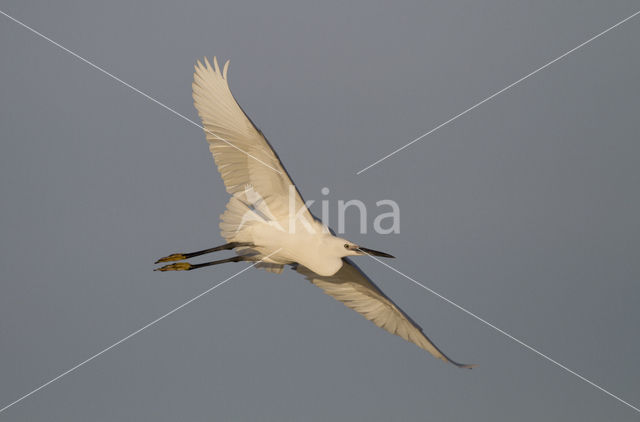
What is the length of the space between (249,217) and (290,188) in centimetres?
106

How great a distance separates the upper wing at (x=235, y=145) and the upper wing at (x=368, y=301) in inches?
79.7

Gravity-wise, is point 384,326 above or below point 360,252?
below

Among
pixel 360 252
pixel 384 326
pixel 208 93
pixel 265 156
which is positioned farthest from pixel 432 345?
pixel 208 93

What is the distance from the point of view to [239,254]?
44.6 feet

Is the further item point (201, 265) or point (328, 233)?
point (201, 265)

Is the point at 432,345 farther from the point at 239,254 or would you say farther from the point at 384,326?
the point at 239,254

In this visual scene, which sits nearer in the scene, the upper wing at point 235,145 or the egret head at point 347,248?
the upper wing at point 235,145

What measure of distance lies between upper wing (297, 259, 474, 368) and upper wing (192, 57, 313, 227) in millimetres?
2023

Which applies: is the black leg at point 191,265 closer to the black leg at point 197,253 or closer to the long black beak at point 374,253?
the black leg at point 197,253

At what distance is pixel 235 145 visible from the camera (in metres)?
12.1

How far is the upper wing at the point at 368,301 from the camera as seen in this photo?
551 inches

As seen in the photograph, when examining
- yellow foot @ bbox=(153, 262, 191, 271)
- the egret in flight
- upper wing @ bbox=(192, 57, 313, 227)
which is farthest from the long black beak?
yellow foot @ bbox=(153, 262, 191, 271)

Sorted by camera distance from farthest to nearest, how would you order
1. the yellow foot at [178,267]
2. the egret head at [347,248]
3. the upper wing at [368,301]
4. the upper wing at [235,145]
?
the upper wing at [368,301] < the yellow foot at [178,267] < the egret head at [347,248] < the upper wing at [235,145]

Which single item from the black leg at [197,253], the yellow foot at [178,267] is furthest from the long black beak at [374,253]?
the yellow foot at [178,267]
